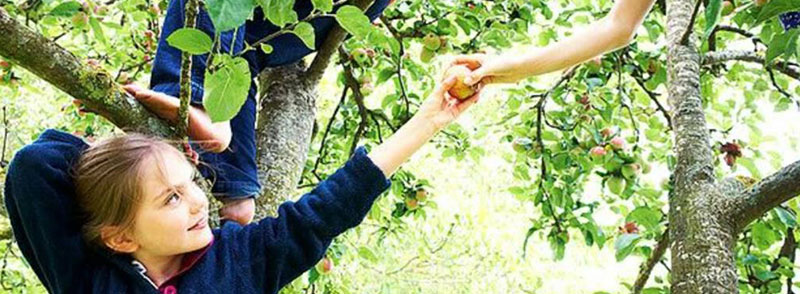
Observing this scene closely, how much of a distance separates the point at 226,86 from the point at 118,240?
337 mm

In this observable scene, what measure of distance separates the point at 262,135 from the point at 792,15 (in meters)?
0.88

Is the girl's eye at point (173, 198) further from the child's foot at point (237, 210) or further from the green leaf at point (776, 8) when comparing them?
the green leaf at point (776, 8)

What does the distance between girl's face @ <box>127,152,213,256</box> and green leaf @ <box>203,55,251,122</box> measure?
0.23 metres

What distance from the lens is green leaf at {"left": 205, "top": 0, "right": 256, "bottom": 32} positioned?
696 millimetres

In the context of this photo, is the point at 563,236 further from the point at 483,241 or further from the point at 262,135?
the point at 483,241

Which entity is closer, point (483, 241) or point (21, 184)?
point (21, 184)

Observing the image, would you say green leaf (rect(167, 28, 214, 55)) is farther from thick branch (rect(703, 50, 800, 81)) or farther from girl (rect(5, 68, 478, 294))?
thick branch (rect(703, 50, 800, 81))

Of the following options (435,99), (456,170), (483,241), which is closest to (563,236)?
(435,99)

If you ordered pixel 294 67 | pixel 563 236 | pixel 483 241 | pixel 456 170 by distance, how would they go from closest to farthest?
pixel 294 67
pixel 563 236
pixel 483 241
pixel 456 170

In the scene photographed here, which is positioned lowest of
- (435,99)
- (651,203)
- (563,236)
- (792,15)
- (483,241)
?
(483,241)


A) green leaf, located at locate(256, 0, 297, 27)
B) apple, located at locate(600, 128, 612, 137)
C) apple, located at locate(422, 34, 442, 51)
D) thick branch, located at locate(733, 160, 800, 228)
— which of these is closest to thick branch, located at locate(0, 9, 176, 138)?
green leaf, located at locate(256, 0, 297, 27)

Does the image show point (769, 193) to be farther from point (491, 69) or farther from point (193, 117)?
point (193, 117)

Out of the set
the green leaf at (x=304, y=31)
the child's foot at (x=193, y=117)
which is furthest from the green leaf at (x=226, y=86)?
the child's foot at (x=193, y=117)

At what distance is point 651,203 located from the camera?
2240 mm
